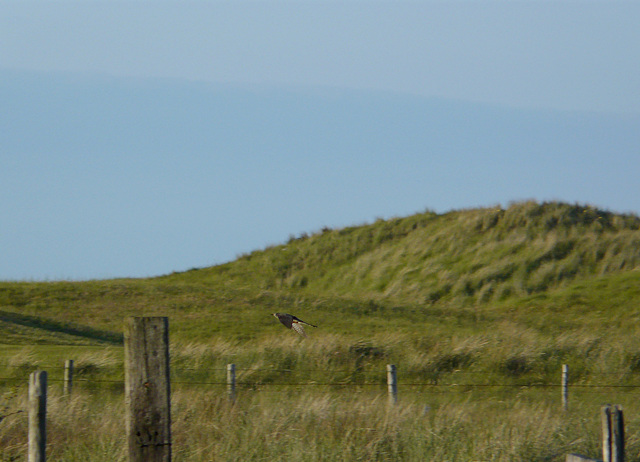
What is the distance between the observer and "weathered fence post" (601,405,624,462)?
7.06 metres

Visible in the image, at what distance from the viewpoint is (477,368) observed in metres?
18.8

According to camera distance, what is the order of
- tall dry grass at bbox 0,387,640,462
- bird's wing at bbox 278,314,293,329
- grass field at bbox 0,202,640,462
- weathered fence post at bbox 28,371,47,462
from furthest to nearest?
grass field at bbox 0,202,640,462 < tall dry grass at bbox 0,387,640,462 < bird's wing at bbox 278,314,293,329 < weathered fence post at bbox 28,371,47,462

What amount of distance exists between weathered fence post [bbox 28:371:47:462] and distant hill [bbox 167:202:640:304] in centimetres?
2710

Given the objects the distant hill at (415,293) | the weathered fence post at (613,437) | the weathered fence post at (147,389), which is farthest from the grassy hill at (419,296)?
the weathered fence post at (147,389)

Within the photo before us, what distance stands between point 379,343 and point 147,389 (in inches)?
616

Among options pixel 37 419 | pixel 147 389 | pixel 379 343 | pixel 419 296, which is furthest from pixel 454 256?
pixel 147 389

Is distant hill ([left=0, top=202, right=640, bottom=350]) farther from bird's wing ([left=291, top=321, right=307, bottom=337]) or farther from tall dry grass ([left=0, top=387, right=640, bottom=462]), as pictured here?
bird's wing ([left=291, top=321, right=307, bottom=337])

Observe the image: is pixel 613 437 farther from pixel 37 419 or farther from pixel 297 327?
pixel 37 419

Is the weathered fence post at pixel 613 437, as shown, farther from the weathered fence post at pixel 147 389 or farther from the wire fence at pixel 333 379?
the wire fence at pixel 333 379

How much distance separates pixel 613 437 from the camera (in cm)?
710

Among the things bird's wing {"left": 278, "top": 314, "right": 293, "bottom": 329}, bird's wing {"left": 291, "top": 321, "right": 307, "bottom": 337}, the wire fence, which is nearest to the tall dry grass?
bird's wing {"left": 278, "top": 314, "right": 293, "bottom": 329}

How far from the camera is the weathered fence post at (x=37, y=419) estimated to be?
21.3 ft

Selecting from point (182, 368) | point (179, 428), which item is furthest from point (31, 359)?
point (179, 428)

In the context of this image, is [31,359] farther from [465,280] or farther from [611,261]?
[611,261]
